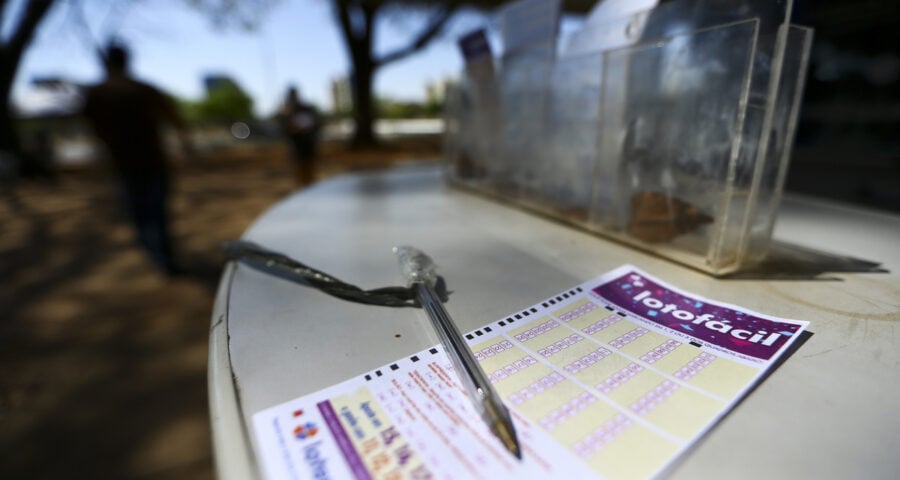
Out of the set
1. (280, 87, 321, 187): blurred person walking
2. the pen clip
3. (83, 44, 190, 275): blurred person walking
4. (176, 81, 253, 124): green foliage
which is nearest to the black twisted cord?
the pen clip

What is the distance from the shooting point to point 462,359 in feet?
1.03

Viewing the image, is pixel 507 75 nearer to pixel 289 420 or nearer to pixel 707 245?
pixel 707 245

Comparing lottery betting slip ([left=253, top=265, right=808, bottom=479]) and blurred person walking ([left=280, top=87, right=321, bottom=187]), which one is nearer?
lottery betting slip ([left=253, top=265, right=808, bottom=479])

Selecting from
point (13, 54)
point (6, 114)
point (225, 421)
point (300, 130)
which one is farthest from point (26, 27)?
point (225, 421)

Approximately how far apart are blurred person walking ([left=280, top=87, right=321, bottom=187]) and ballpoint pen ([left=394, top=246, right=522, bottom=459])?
8.81 feet

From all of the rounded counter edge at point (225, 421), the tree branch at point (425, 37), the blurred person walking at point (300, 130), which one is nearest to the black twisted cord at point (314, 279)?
the rounded counter edge at point (225, 421)

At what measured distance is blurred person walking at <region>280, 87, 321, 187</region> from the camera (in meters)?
2.86

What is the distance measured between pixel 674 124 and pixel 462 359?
47 centimetres

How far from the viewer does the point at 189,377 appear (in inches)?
46.9

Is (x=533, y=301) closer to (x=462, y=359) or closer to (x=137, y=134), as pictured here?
(x=462, y=359)

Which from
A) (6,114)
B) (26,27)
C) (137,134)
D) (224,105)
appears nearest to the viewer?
(137,134)

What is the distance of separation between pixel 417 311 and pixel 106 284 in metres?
2.08

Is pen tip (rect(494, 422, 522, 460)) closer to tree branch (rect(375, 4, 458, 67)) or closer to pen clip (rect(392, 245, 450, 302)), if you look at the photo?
pen clip (rect(392, 245, 450, 302))

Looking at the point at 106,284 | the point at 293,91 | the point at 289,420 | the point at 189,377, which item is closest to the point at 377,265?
the point at 289,420
